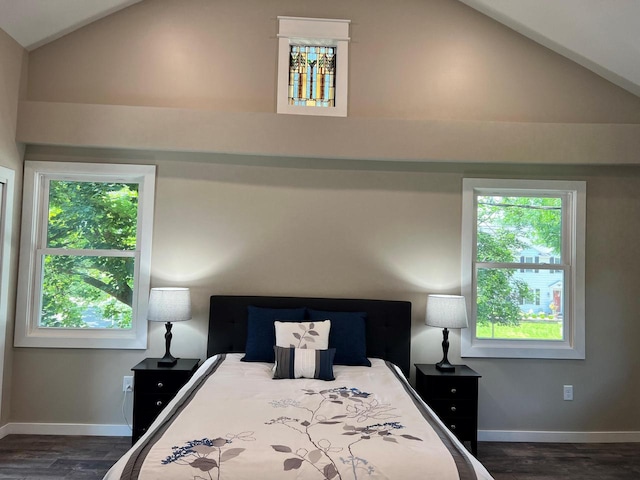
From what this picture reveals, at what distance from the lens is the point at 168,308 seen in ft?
10.9

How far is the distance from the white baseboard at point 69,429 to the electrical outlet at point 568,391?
3.49 metres

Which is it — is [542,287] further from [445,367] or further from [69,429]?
[69,429]

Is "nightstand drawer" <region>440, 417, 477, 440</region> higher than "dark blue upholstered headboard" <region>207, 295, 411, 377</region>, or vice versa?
"dark blue upholstered headboard" <region>207, 295, 411, 377</region>

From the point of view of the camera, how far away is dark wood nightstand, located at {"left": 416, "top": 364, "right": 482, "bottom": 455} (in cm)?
324

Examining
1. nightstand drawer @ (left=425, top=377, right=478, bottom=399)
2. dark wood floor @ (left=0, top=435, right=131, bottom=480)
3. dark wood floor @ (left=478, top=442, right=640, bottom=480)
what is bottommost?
dark wood floor @ (left=0, top=435, right=131, bottom=480)

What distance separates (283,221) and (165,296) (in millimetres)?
1078

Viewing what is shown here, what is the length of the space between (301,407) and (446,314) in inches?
59.7

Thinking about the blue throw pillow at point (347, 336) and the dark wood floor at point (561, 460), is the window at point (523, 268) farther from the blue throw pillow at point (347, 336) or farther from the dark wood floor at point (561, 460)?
the blue throw pillow at point (347, 336)

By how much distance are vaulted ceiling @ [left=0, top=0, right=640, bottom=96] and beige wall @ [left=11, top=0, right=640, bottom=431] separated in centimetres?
11

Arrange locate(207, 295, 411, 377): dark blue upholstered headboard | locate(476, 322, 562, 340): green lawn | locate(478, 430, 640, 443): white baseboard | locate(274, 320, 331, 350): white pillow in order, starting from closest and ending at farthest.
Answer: locate(274, 320, 331, 350): white pillow < locate(207, 295, 411, 377): dark blue upholstered headboard < locate(478, 430, 640, 443): white baseboard < locate(476, 322, 562, 340): green lawn

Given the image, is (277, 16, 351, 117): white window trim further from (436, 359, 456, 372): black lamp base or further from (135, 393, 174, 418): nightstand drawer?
(135, 393, 174, 418): nightstand drawer

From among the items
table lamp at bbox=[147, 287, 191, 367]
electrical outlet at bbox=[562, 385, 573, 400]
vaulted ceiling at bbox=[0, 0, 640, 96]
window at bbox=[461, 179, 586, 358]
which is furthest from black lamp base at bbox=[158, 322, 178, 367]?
electrical outlet at bbox=[562, 385, 573, 400]

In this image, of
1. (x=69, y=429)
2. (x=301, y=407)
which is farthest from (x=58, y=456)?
(x=301, y=407)

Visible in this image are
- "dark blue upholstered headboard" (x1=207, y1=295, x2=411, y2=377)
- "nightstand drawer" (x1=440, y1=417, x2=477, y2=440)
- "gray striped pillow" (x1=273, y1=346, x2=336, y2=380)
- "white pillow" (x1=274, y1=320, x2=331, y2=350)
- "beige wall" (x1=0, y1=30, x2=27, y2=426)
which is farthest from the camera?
"dark blue upholstered headboard" (x1=207, y1=295, x2=411, y2=377)
